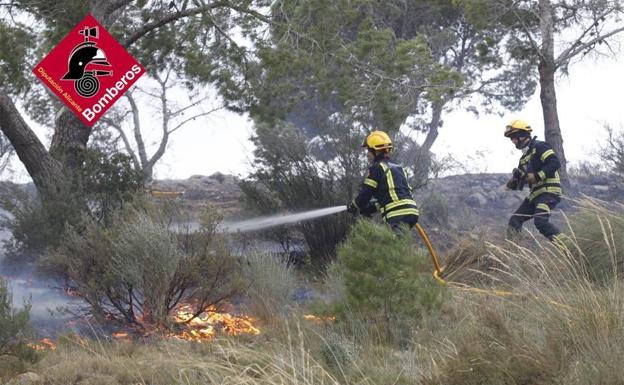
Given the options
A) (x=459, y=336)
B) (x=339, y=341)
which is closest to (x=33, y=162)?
(x=339, y=341)

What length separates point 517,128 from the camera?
36.5 ft

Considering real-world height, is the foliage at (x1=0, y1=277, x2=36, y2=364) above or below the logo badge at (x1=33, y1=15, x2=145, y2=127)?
below

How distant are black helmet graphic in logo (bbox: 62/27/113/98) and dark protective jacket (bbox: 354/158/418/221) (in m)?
5.04

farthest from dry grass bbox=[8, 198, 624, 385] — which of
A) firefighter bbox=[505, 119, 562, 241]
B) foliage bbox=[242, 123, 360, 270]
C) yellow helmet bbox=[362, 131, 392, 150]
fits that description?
foliage bbox=[242, 123, 360, 270]

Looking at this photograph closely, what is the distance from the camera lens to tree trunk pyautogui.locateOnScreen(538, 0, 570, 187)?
19.7 metres

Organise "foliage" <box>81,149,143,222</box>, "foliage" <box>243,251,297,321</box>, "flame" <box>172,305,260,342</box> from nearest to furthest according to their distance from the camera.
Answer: "flame" <box>172,305,260,342</box> < "foliage" <box>243,251,297,321</box> < "foliage" <box>81,149,143,222</box>

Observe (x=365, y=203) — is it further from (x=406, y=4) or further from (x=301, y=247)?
(x=406, y=4)

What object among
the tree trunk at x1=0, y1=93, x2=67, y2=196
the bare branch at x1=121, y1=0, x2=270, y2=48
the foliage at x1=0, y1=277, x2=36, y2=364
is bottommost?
the foliage at x1=0, y1=277, x2=36, y2=364

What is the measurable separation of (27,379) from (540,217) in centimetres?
640

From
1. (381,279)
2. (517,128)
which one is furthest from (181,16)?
(381,279)

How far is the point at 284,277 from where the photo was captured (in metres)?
8.75

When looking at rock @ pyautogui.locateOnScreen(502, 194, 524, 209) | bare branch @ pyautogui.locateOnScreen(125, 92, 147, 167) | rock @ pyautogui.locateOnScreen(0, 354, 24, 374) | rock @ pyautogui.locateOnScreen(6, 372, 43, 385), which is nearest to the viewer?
rock @ pyautogui.locateOnScreen(6, 372, 43, 385)

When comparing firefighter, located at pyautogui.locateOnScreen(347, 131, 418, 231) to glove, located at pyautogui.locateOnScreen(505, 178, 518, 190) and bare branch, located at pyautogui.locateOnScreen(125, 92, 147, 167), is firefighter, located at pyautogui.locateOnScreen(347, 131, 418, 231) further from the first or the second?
bare branch, located at pyautogui.locateOnScreen(125, 92, 147, 167)

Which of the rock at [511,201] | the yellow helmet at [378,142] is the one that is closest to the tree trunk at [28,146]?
the yellow helmet at [378,142]
